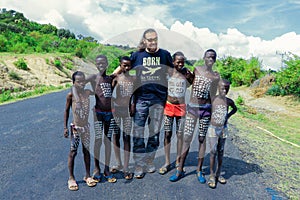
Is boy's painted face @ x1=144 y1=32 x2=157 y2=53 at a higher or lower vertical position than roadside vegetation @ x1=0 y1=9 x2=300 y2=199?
higher

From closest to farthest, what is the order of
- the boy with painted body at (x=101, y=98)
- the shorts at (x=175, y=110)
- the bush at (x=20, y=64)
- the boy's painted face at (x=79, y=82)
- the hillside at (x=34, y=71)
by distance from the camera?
1. the boy's painted face at (x=79, y=82)
2. the boy with painted body at (x=101, y=98)
3. the shorts at (x=175, y=110)
4. the hillside at (x=34, y=71)
5. the bush at (x=20, y=64)

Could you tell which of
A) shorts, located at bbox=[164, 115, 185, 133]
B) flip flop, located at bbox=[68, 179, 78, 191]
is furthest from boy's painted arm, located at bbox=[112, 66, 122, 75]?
flip flop, located at bbox=[68, 179, 78, 191]

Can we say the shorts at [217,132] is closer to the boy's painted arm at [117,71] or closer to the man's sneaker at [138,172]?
the man's sneaker at [138,172]

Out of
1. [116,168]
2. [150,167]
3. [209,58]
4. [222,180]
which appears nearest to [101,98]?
[116,168]

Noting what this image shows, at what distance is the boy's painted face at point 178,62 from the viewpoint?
3706 mm

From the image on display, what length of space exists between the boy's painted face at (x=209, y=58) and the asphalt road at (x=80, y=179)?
5.51 ft

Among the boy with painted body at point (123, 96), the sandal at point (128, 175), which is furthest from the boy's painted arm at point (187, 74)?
the sandal at point (128, 175)

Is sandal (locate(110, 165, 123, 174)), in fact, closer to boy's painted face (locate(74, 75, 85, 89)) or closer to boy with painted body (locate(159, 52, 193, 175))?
boy with painted body (locate(159, 52, 193, 175))

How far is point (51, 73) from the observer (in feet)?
74.4

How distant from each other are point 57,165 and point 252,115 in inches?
316

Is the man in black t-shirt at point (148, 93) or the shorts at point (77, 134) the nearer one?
the shorts at point (77, 134)

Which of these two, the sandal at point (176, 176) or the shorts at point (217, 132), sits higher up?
the shorts at point (217, 132)

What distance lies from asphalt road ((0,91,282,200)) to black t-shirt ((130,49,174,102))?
1.23 m

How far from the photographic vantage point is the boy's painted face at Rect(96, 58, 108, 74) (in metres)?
3.56
